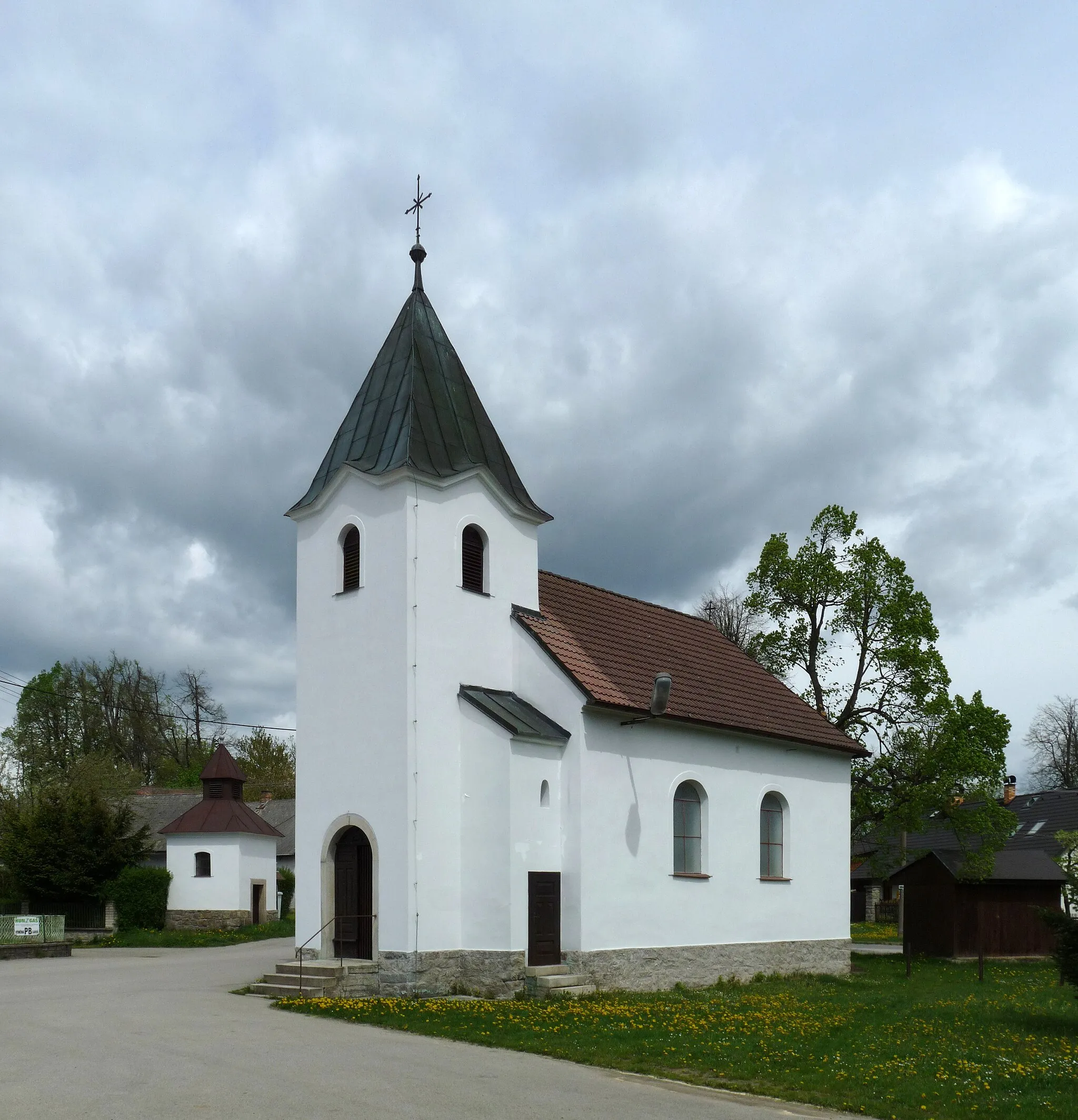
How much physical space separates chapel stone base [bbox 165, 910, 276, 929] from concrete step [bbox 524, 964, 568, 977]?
78.9 ft

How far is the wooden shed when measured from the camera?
1211 inches

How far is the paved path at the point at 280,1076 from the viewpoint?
31.3 feet

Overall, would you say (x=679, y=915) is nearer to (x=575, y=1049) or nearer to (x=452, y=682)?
(x=452, y=682)

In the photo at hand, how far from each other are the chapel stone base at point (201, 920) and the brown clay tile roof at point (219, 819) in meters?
2.75

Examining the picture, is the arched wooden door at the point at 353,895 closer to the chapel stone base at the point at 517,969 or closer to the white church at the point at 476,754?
the white church at the point at 476,754

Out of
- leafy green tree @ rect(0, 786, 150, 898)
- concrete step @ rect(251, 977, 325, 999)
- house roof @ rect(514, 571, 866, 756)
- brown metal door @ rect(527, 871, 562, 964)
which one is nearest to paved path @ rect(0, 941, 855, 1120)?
concrete step @ rect(251, 977, 325, 999)

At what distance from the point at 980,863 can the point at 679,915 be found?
12.5 metres

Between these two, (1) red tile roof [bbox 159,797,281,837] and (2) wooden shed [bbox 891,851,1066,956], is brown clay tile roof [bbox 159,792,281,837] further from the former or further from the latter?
(2) wooden shed [bbox 891,851,1066,956]

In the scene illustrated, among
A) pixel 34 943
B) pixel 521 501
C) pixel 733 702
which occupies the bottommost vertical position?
pixel 34 943

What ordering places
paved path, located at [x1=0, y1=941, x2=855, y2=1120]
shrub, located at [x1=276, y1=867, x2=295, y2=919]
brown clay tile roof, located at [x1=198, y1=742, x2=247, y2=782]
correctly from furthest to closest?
shrub, located at [x1=276, y1=867, x2=295, y2=919] < brown clay tile roof, located at [x1=198, y1=742, x2=247, y2=782] < paved path, located at [x1=0, y1=941, x2=855, y2=1120]

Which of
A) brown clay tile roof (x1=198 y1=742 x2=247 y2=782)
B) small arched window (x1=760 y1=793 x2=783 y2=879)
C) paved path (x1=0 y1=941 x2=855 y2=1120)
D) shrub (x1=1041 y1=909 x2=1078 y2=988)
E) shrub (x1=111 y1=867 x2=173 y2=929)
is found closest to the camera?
paved path (x1=0 y1=941 x2=855 y2=1120)

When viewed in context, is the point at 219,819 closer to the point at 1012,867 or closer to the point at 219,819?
the point at 219,819

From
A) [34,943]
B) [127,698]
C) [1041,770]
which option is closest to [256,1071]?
[34,943]

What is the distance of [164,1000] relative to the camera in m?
17.6
